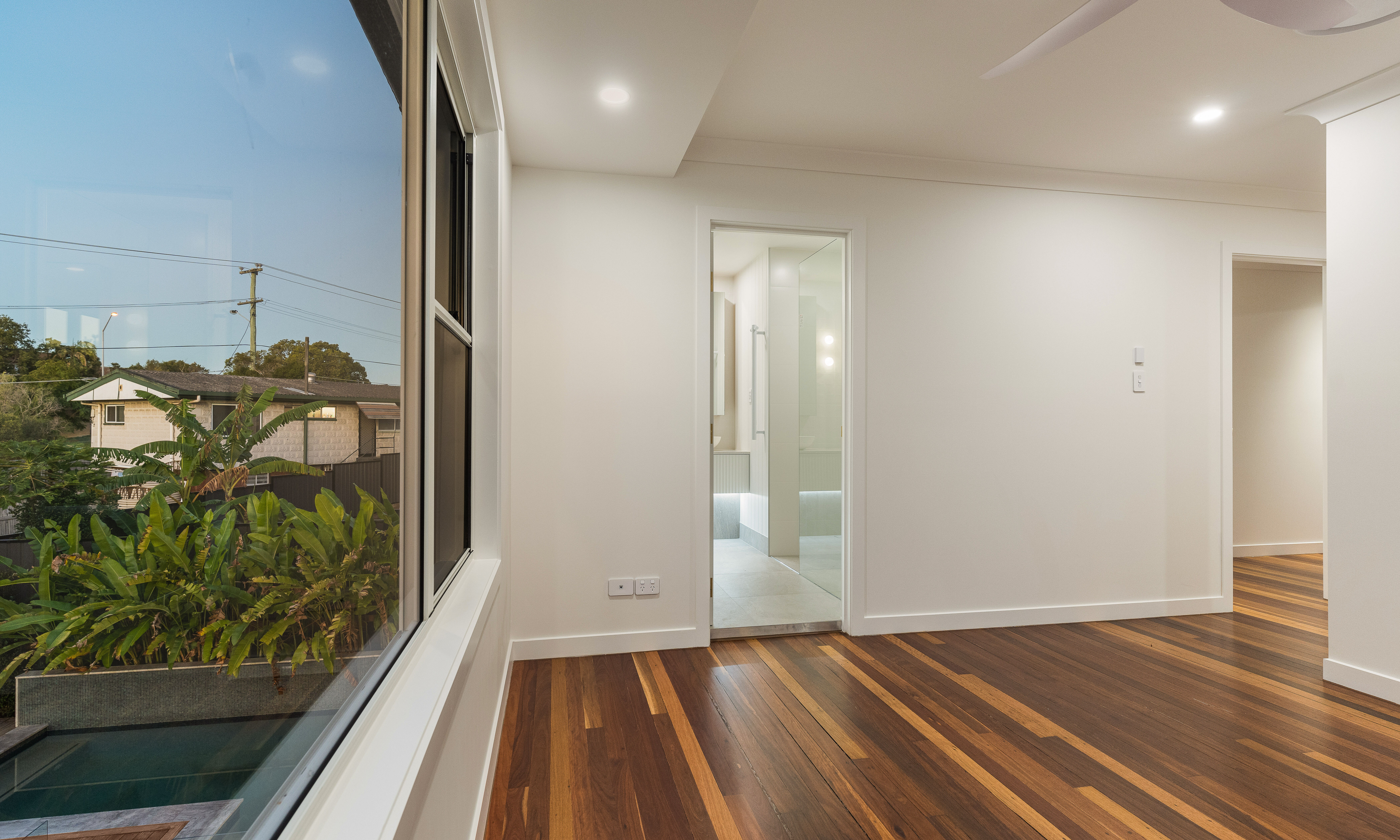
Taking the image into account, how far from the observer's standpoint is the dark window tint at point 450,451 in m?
1.60

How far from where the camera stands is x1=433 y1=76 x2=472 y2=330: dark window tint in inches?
66.2

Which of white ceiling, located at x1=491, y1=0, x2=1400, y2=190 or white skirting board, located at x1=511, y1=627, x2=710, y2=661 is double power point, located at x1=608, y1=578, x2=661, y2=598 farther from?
white ceiling, located at x1=491, y1=0, x2=1400, y2=190

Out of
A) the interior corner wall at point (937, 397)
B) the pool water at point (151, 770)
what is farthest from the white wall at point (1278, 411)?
the pool water at point (151, 770)

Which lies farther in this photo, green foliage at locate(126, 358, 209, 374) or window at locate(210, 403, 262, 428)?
window at locate(210, 403, 262, 428)

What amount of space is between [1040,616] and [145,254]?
403cm

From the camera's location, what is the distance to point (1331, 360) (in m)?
2.82

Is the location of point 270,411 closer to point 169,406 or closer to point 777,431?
point 169,406

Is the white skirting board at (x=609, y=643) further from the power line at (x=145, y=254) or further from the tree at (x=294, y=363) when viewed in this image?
the power line at (x=145, y=254)

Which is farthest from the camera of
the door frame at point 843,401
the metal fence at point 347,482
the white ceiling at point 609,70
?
the door frame at point 843,401

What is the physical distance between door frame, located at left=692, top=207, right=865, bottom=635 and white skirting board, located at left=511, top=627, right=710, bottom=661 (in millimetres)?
48

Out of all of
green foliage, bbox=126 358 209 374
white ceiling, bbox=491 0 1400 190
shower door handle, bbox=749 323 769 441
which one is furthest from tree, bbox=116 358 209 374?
shower door handle, bbox=749 323 769 441

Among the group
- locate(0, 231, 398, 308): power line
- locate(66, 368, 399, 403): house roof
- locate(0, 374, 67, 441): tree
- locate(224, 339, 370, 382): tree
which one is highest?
locate(0, 231, 398, 308): power line

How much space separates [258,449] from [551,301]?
8.43ft

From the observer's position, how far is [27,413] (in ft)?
1.07
